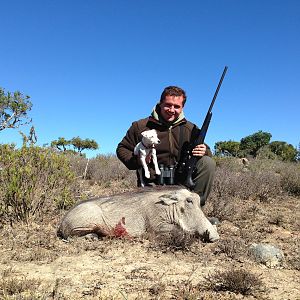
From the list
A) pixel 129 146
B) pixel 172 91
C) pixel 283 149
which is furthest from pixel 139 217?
pixel 283 149

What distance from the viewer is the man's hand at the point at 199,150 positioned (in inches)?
201

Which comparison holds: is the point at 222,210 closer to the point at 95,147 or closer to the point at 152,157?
the point at 152,157

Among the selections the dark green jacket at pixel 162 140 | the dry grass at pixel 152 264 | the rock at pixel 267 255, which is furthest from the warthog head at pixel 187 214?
the dark green jacket at pixel 162 140

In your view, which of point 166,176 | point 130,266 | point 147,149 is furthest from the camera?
point 166,176

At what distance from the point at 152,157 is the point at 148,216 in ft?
3.62

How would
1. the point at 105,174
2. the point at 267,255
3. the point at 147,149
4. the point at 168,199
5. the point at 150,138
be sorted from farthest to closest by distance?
the point at 105,174, the point at 147,149, the point at 150,138, the point at 168,199, the point at 267,255

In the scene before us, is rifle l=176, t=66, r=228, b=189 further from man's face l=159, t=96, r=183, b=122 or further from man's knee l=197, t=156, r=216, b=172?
man's face l=159, t=96, r=183, b=122

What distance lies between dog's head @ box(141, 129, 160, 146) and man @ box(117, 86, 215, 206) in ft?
1.07

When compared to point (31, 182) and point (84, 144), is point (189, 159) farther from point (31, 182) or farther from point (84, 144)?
point (84, 144)

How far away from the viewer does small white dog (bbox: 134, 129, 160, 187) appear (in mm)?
5060

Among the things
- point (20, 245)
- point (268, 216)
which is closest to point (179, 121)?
point (268, 216)

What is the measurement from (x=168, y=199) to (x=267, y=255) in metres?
1.23

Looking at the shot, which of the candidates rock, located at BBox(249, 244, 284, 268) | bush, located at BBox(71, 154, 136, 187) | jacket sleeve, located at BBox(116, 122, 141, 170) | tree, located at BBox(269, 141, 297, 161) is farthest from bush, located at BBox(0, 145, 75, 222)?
tree, located at BBox(269, 141, 297, 161)

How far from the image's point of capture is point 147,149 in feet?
17.1
